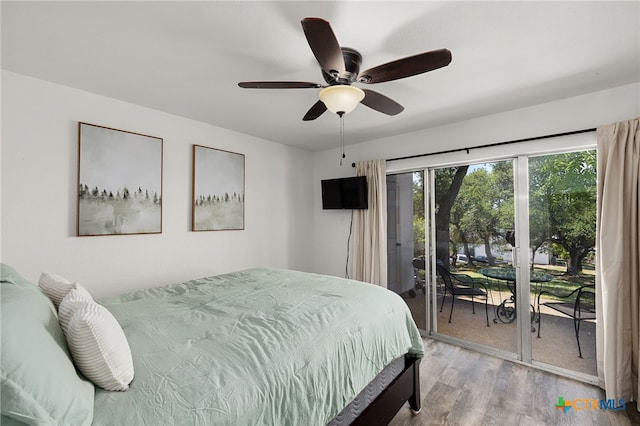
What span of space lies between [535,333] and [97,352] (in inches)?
137

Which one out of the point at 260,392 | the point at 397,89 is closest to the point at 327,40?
the point at 397,89

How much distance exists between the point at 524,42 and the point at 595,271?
6.77ft

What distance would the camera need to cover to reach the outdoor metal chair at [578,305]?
8.31 feet

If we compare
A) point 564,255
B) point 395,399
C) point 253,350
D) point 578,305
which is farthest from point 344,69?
point 578,305

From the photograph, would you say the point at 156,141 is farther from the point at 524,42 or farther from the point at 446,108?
the point at 524,42

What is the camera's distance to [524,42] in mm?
1732

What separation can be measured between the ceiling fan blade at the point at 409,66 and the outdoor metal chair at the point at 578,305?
2.54 m

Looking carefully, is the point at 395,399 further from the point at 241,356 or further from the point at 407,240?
the point at 407,240

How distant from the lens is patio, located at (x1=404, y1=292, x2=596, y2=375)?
8.36 feet

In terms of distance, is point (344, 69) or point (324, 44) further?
point (344, 69)

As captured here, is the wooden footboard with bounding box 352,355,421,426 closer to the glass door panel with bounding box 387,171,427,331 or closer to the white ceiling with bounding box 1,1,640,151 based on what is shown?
the glass door panel with bounding box 387,171,427,331

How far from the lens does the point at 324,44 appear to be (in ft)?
4.38

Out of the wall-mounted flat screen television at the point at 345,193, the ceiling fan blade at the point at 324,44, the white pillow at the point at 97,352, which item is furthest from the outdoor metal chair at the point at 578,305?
the white pillow at the point at 97,352

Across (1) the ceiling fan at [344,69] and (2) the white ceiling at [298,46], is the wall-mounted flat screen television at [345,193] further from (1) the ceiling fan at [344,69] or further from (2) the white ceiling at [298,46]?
(1) the ceiling fan at [344,69]
